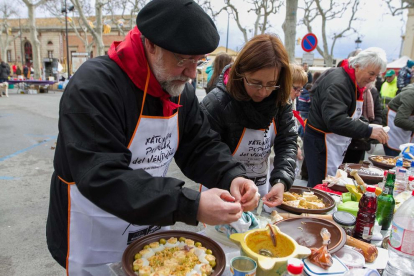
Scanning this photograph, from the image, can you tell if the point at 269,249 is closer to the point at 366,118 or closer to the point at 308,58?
the point at 366,118

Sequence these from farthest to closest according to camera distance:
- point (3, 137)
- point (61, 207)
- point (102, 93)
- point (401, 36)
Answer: point (401, 36) → point (3, 137) → point (61, 207) → point (102, 93)

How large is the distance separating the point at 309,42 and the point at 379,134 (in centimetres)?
639

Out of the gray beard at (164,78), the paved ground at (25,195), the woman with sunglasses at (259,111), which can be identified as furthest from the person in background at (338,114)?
the gray beard at (164,78)

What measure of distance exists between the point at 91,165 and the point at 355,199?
1.75 metres

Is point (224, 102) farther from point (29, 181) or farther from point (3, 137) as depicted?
point (3, 137)

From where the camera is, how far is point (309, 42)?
8.50 m

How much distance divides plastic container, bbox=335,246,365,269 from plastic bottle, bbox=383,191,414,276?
129mm

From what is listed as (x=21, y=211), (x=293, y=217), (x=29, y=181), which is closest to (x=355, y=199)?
(x=293, y=217)

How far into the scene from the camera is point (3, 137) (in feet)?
24.4

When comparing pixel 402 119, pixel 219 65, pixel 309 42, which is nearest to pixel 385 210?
pixel 402 119

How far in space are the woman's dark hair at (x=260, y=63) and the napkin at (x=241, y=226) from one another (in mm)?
860

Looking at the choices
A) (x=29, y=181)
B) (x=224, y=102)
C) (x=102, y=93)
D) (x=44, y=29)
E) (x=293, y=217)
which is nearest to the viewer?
(x=102, y=93)

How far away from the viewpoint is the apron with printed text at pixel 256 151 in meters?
2.24

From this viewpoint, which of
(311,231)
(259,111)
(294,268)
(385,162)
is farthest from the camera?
(385,162)
